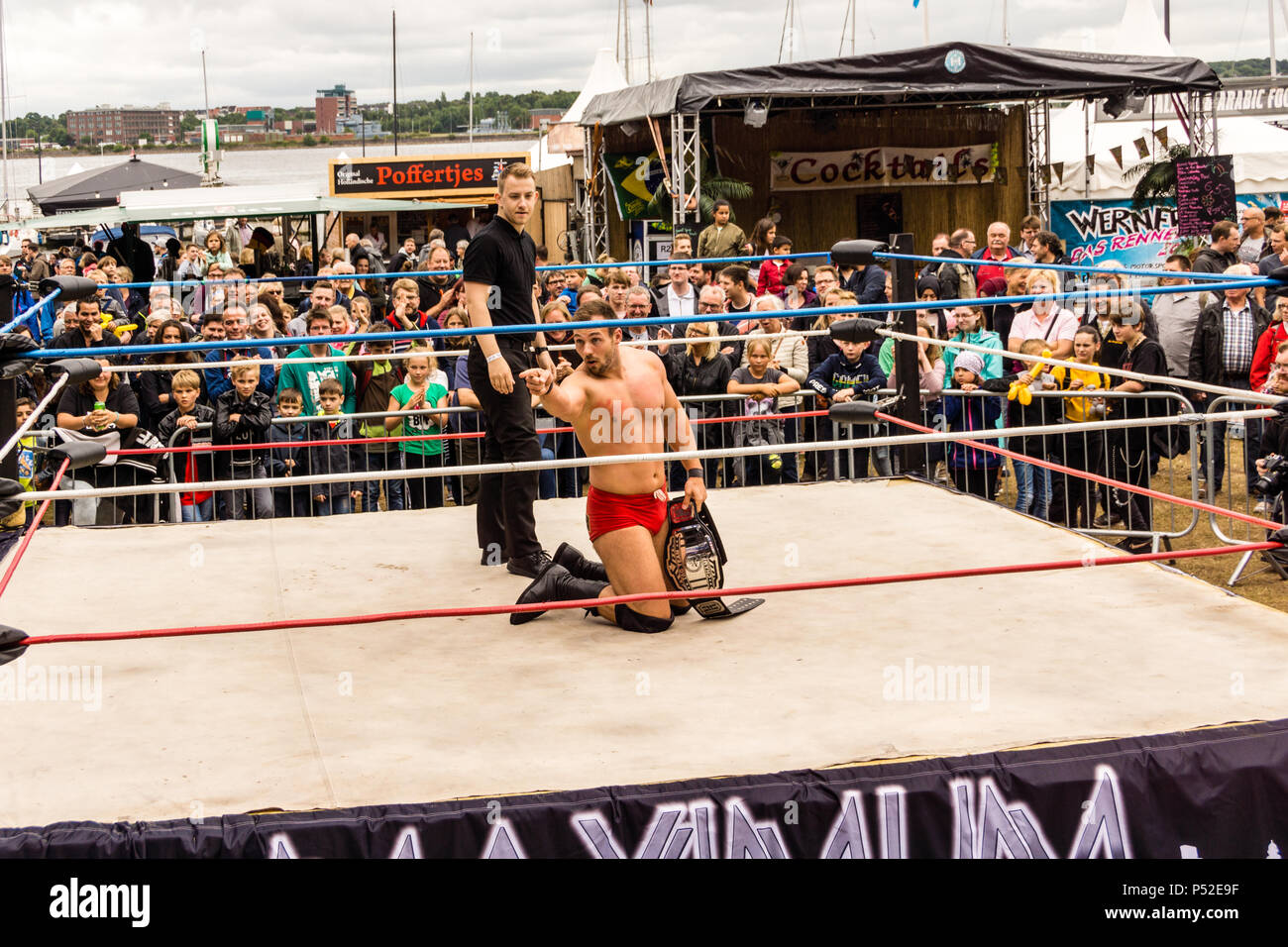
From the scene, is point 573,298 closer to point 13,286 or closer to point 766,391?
point 766,391

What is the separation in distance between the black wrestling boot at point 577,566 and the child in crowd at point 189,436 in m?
2.98

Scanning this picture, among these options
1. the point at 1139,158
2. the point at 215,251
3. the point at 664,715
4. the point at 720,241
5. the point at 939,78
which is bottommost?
the point at 664,715

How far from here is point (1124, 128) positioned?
17969mm

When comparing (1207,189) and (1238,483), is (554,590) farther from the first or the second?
(1207,189)

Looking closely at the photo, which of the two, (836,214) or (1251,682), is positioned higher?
(836,214)

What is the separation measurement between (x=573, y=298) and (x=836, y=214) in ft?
29.2

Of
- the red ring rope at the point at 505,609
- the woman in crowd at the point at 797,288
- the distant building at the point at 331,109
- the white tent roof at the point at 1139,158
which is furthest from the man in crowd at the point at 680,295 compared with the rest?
the distant building at the point at 331,109

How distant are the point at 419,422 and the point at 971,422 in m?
3.29

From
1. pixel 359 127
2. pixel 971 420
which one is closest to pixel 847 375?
pixel 971 420

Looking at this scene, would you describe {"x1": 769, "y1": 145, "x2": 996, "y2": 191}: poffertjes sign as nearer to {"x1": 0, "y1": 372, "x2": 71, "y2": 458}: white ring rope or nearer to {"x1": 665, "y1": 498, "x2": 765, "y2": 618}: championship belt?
{"x1": 665, "y1": 498, "x2": 765, "y2": 618}: championship belt

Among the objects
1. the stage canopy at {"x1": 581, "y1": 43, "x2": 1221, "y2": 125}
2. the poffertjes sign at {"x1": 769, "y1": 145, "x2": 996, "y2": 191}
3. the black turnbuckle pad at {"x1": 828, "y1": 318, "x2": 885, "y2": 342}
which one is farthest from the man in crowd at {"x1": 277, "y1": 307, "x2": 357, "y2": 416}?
the poffertjes sign at {"x1": 769, "y1": 145, "x2": 996, "y2": 191}

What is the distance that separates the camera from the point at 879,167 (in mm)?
18375

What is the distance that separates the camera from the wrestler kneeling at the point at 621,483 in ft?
16.9
